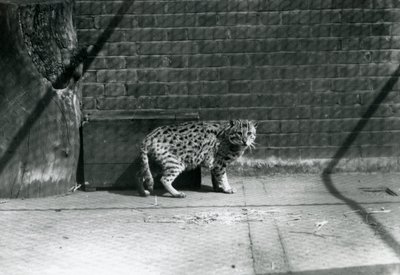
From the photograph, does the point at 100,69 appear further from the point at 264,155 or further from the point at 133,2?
the point at 264,155

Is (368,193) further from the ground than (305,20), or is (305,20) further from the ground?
(305,20)

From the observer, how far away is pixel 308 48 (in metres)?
9.06

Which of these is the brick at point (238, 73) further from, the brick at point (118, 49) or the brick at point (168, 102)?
the brick at point (118, 49)

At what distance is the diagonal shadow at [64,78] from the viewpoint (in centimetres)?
817

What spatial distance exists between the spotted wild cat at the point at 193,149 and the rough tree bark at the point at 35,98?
101 cm

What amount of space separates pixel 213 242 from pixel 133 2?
3.87m

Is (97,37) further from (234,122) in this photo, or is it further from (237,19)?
(234,122)

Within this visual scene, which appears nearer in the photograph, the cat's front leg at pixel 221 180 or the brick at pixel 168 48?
the cat's front leg at pixel 221 180

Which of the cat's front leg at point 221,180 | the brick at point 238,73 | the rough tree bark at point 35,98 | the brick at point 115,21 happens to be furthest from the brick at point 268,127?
the rough tree bark at point 35,98

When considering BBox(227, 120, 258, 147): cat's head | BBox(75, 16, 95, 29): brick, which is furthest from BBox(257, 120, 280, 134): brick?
BBox(75, 16, 95, 29): brick

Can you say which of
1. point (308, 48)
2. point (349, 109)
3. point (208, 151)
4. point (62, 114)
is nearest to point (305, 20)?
point (308, 48)

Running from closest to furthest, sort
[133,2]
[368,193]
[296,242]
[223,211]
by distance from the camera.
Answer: [296,242] < [223,211] < [368,193] < [133,2]

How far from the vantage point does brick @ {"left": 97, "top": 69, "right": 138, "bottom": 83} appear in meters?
9.07

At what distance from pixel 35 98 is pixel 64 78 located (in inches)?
18.3
